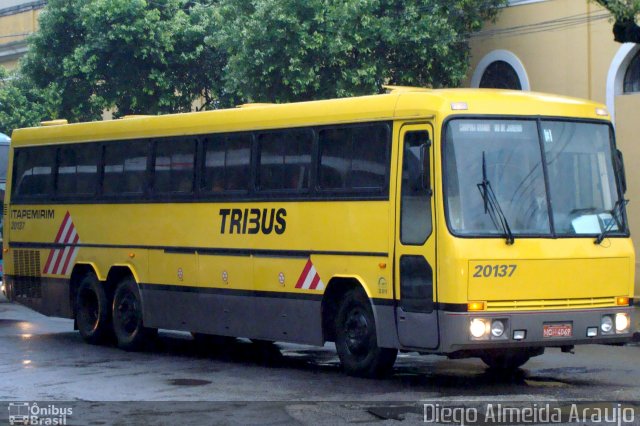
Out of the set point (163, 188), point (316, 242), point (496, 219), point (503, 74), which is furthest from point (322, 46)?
point (496, 219)

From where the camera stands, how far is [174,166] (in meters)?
15.8

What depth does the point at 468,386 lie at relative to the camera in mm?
12430

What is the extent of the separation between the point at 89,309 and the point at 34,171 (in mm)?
2461

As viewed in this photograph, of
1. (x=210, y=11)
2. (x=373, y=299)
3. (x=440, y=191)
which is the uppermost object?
(x=210, y=11)

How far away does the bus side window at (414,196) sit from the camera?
12.1 metres

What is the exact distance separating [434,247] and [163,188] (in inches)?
200

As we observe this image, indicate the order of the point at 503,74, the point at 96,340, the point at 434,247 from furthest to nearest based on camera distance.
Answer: the point at 503,74 < the point at 96,340 < the point at 434,247

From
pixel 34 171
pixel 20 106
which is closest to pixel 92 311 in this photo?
pixel 34 171

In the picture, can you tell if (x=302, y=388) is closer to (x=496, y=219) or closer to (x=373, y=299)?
(x=373, y=299)

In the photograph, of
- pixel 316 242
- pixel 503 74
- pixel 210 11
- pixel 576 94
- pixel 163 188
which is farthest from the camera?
pixel 210 11

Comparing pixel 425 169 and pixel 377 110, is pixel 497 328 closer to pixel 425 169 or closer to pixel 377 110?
pixel 425 169

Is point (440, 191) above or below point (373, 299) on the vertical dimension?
above

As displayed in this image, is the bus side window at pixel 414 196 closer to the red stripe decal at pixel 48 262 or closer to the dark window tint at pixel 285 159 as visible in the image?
the dark window tint at pixel 285 159

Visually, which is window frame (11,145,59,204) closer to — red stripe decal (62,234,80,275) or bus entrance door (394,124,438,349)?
red stripe decal (62,234,80,275)
